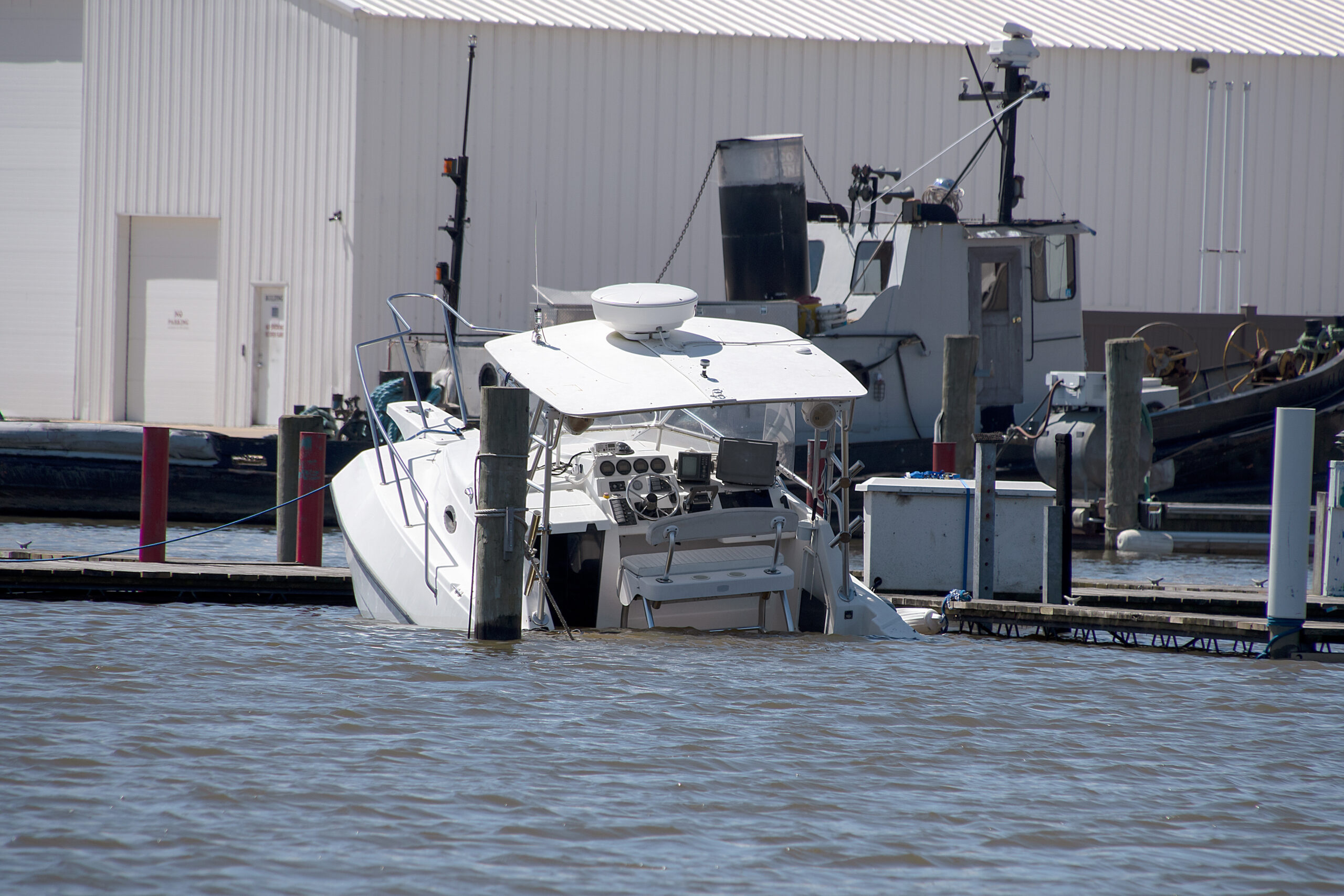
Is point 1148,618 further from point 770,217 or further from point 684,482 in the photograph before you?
point 770,217

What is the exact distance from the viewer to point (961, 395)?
13562 mm

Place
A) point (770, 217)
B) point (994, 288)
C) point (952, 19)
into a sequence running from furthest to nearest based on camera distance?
point (952, 19) < point (994, 288) < point (770, 217)

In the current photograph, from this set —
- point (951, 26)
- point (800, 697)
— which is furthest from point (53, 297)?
point (800, 697)

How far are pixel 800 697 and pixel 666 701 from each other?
2.35ft

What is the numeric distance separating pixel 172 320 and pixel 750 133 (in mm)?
9067

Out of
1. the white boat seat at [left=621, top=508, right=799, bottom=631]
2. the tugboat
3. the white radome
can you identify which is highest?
A: the tugboat

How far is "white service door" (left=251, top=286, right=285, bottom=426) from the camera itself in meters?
21.4

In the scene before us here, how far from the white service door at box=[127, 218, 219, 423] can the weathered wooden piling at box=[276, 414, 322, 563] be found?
9.95 m

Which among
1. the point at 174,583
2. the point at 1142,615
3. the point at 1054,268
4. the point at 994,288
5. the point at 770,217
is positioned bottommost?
the point at 174,583

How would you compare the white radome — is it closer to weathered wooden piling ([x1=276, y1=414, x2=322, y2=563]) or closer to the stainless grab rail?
the stainless grab rail

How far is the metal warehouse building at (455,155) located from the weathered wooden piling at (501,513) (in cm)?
1328

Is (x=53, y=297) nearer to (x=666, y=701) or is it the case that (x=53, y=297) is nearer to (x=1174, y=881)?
(x=666, y=701)

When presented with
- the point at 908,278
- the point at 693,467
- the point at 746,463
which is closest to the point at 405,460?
the point at 693,467

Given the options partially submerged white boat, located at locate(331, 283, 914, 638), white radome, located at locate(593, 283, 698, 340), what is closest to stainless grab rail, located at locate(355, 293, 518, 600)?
partially submerged white boat, located at locate(331, 283, 914, 638)
